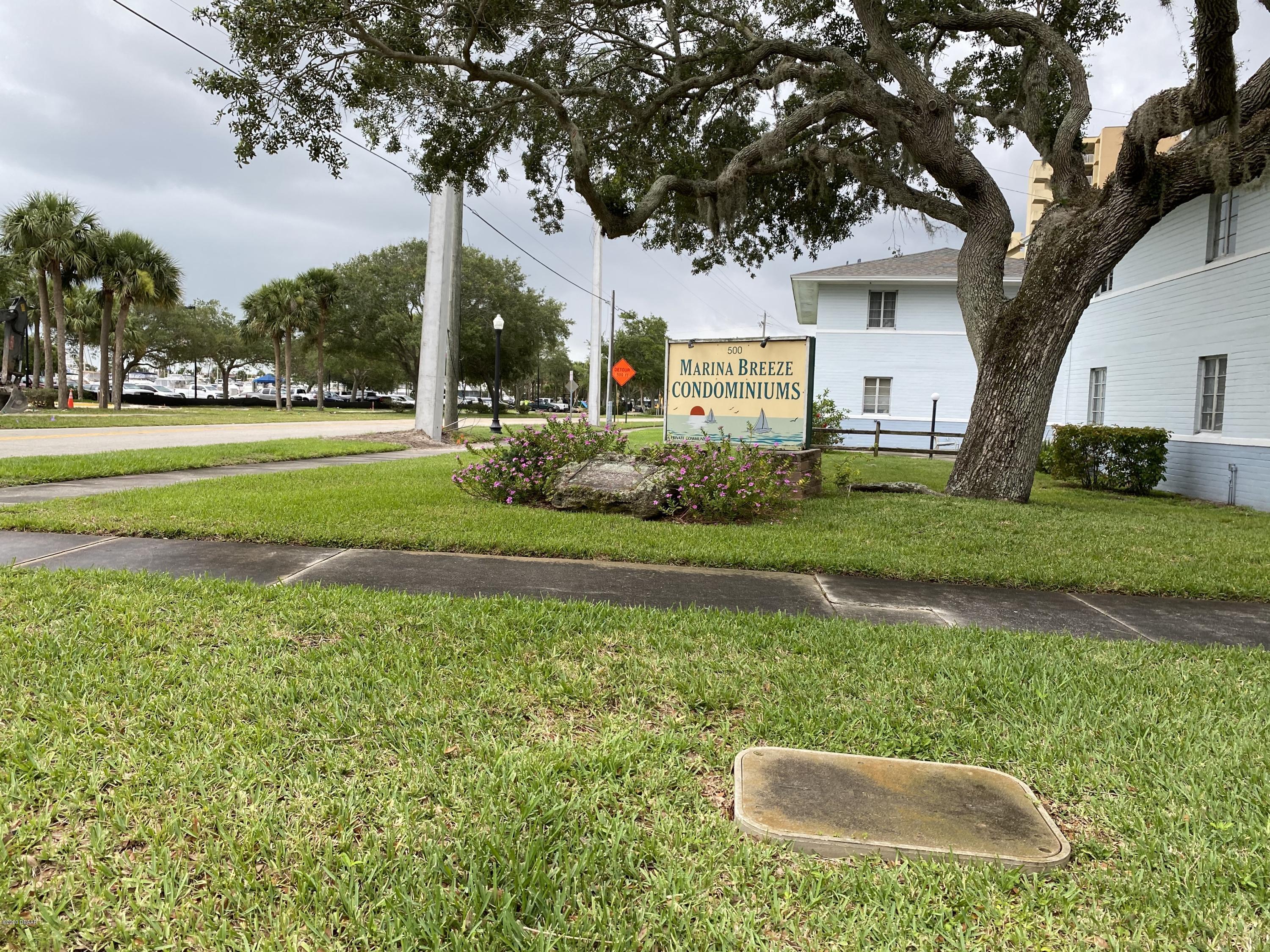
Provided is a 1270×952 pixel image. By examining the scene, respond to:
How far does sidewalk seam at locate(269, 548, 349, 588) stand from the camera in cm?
473

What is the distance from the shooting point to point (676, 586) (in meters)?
5.12

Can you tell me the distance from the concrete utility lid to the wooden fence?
62.4ft

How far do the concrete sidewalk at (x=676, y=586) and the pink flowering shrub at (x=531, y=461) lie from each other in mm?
2705

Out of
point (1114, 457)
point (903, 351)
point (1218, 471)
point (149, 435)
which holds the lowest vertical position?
point (149, 435)

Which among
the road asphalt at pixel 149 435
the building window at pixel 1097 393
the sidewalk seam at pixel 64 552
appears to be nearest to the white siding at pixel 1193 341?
the building window at pixel 1097 393

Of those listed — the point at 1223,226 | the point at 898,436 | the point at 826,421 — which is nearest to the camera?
the point at 1223,226

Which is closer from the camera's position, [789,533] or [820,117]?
[789,533]

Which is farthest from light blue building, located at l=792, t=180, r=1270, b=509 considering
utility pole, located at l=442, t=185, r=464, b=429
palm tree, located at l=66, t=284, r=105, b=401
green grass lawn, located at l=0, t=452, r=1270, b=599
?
palm tree, located at l=66, t=284, r=105, b=401

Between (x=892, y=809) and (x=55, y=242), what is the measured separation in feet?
137

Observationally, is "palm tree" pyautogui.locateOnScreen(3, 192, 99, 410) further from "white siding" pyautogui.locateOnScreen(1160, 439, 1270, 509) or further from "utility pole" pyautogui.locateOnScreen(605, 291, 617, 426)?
"white siding" pyautogui.locateOnScreen(1160, 439, 1270, 509)

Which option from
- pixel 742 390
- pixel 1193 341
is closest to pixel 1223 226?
pixel 1193 341

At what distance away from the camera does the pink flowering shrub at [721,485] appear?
25.2 ft

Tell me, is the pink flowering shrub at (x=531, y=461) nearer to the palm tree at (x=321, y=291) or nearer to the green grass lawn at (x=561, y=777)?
the green grass lawn at (x=561, y=777)

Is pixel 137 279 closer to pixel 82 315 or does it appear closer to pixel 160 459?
pixel 82 315
